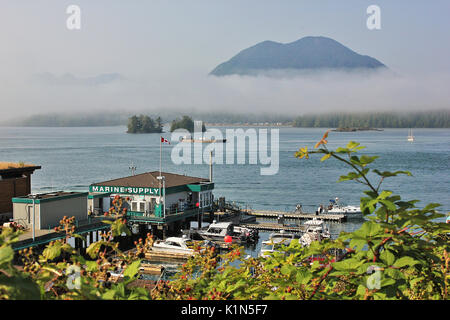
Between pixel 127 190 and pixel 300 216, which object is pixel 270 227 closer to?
pixel 300 216

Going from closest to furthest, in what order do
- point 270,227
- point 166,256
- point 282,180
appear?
point 166,256 → point 270,227 → point 282,180

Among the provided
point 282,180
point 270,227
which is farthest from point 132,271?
point 282,180

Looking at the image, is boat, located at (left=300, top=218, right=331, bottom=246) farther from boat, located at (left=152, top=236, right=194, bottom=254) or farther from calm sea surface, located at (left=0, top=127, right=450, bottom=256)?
boat, located at (left=152, top=236, right=194, bottom=254)

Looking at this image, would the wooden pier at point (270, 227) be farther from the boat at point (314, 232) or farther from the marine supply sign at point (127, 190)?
the marine supply sign at point (127, 190)

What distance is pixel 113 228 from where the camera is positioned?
12.8 ft

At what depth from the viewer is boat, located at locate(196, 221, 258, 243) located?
35.5m

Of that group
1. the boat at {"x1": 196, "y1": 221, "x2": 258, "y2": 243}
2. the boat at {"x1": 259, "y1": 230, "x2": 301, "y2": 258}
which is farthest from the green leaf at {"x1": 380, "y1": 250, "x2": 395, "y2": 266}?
the boat at {"x1": 196, "y1": 221, "x2": 258, "y2": 243}

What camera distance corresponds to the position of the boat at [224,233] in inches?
1396

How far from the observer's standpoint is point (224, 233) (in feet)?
117

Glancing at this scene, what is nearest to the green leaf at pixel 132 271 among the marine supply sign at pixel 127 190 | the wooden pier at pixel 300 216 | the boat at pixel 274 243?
the boat at pixel 274 243

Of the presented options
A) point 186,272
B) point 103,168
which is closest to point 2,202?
point 186,272

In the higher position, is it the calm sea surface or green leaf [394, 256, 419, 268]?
green leaf [394, 256, 419, 268]

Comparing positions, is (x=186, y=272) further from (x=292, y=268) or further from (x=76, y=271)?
(x=76, y=271)
